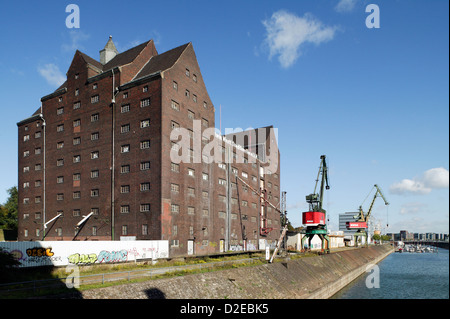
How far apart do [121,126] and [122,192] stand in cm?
1155

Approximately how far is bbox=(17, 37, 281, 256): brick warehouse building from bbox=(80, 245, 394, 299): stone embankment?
19468 mm

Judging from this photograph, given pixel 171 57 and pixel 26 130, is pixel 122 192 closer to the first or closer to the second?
pixel 171 57

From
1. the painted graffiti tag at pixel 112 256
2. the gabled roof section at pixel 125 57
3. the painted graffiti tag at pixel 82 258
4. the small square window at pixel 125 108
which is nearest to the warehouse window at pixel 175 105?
the small square window at pixel 125 108

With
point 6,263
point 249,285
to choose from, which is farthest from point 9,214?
point 249,285

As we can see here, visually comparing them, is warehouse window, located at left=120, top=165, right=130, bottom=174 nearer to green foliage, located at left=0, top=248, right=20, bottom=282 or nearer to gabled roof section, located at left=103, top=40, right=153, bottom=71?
gabled roof section, located at left=103, top=40, right=153, bottom=71

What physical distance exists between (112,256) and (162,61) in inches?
1483

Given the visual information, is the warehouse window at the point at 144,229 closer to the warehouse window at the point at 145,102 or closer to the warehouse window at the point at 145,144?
the warehouse window at the point at 145,144

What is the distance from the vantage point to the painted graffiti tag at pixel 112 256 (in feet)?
138

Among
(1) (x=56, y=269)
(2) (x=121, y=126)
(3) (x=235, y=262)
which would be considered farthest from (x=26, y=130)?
(3) (x=235, y=262)

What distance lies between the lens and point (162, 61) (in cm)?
6631

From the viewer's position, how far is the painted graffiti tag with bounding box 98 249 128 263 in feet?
138

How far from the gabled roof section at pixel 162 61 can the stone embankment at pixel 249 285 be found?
3860 centimetres

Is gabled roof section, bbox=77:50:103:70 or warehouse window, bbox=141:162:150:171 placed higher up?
gabled roof section, bbox=77:50:103:70

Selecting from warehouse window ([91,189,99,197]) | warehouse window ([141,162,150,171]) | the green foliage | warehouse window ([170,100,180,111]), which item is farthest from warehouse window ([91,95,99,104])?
the green foliage
